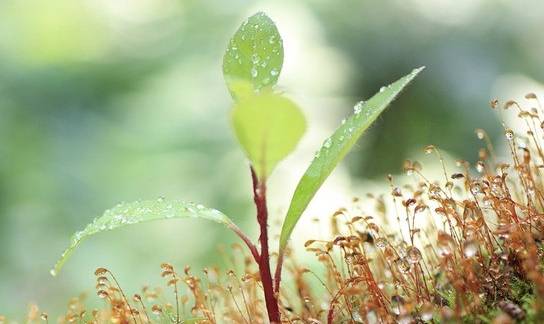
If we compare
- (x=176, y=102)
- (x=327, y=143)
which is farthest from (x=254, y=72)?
(x=176, y=102)

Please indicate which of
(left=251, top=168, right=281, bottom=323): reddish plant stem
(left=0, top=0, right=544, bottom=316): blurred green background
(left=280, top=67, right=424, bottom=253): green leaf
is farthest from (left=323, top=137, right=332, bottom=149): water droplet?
(left=0, top=0, right=544, bottom=316): blurred green background

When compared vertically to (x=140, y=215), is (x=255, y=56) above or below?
above

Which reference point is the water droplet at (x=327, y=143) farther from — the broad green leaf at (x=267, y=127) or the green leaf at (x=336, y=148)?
the broad green leaf at (x=267, y=127)

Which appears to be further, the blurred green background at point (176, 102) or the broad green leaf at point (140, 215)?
the blurred green background at point (176, 102)

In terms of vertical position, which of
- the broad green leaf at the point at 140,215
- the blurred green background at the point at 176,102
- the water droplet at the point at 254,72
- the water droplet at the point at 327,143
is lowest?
the broad green leaf at the point at 140,215

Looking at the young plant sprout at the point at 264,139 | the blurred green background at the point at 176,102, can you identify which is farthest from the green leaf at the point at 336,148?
the blurred green background at the point at 176,102

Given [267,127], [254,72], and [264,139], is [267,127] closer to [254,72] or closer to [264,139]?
[264,139]
